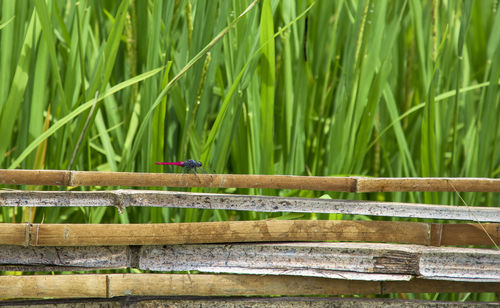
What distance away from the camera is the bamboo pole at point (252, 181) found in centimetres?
66

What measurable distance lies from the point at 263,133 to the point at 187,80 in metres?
0.18

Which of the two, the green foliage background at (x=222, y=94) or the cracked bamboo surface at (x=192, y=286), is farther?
the green foliage background at (x=222, y=94)

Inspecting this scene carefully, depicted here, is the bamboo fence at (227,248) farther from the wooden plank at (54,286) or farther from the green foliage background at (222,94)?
the green foliage background at (222,94)

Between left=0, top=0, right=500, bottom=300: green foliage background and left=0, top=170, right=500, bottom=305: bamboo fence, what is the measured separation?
161 millimetres

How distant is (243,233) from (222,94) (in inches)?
14.1

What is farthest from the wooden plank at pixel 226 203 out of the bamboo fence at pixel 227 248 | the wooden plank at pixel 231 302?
the wooden plank at pixel 231 302

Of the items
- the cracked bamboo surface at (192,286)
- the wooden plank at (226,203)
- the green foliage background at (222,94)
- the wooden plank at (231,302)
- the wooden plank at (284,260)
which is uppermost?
the green foliage background at (222,94)

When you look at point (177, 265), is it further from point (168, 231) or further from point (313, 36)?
point (313, 36)

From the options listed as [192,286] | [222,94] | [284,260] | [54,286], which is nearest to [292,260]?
[284,260]

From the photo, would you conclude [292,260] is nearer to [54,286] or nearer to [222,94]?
[54,286]

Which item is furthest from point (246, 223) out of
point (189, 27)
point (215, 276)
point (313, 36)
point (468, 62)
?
point (468, 62)

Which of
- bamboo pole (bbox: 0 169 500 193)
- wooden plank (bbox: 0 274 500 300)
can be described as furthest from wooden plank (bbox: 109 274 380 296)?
bamboo pole (bbox: 0 169 500 193)

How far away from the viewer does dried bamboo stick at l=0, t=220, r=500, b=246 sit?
62cm

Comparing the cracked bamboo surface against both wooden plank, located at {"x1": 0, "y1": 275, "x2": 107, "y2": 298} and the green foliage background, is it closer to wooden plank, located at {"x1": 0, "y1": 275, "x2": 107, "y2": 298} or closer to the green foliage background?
wooden plank, located at {"x1": 0, "y1": 275, "x2": 107, "y2": 298}
